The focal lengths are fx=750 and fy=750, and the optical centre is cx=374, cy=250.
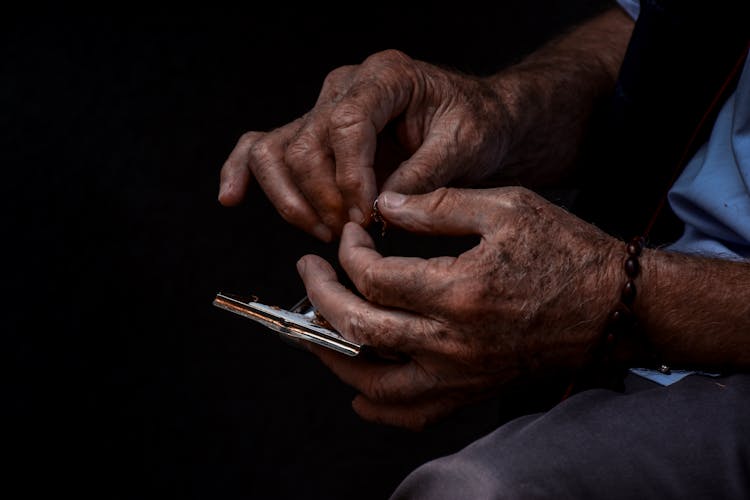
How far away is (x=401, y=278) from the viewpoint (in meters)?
0.68

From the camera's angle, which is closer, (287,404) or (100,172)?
(287,404)

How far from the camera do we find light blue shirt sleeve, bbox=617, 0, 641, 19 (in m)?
1.09

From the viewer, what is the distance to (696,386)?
657mm

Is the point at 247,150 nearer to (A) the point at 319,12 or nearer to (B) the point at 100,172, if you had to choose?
(B) the point at 100,172

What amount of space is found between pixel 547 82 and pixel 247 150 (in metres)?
0.41

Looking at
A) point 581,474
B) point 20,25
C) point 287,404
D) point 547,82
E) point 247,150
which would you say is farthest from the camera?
point 20,25

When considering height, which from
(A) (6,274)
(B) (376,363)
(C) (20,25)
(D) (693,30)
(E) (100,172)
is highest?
(D) (693,30)

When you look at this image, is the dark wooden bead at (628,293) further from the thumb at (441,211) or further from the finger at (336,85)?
the finger at (336,85)

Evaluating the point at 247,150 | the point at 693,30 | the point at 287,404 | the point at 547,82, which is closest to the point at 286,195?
the point at 247,150

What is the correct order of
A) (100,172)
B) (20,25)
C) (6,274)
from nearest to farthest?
(6,274) → (100,172) → (20,25)

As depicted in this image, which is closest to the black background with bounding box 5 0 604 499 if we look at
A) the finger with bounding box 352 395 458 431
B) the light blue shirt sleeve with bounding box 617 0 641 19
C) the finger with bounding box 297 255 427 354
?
the finger with bounding box 352 395 458 431

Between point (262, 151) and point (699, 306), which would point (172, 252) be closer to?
point (262, 151)

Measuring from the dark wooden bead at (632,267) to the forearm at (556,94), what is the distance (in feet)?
0.94

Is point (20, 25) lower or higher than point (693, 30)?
lower
